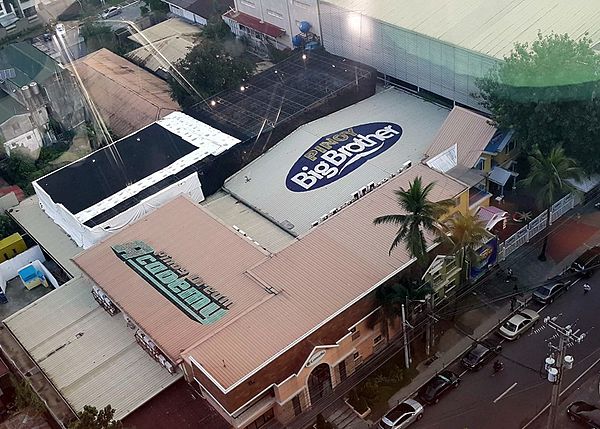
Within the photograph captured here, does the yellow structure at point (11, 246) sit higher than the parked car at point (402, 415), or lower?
higher

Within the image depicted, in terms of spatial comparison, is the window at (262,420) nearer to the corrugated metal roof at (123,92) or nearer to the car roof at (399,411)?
the car roof at (399,411)

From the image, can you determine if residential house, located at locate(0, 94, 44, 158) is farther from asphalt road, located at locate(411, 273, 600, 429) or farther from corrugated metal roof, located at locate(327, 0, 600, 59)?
asphalt road, located at locate(411, 273, 600, 429)

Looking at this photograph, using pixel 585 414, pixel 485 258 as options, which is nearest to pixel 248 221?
pixel 485 258

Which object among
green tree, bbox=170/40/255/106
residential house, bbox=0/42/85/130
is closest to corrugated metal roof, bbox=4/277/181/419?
green tree, bbox=170/40/255/106

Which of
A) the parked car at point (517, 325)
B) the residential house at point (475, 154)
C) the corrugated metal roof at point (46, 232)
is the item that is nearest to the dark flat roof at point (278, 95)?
the residential house at point (475, 154)

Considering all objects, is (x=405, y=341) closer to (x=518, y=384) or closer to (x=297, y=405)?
(x=518, y=384)

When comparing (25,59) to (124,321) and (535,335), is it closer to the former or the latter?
(124,321)
